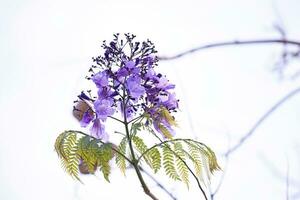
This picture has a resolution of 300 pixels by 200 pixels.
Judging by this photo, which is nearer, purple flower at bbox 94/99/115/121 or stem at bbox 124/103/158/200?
stem at bbox 124/103/158/200

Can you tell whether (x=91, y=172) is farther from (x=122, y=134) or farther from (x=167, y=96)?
(x=167, y=96)

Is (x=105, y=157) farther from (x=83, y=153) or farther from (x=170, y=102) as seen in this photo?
(x=170, y=102)

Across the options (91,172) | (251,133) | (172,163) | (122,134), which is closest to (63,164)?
(91,172)

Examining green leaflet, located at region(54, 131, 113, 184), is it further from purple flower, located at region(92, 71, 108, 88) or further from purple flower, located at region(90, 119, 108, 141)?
purple flower, located at region(92, 71, 108, 88)

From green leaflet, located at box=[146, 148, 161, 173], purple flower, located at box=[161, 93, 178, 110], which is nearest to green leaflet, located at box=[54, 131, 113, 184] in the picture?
green leaflet, located at box=[146, 148, 161, 173]

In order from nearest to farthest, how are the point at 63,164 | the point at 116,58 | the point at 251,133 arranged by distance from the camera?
1. the point at 63,164
2. the point at 116,58
3. the point at 251,133

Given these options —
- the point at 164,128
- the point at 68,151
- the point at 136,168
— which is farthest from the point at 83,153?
the point at 164,128
